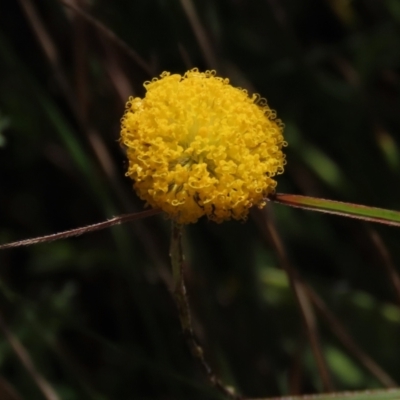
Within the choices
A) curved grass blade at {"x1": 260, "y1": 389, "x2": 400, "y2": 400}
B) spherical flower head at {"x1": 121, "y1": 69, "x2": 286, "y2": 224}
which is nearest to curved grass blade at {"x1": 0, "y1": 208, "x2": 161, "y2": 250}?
spherical flower head at {"x1": 121, "y1": 69, "x2": 286, "y2": 224}

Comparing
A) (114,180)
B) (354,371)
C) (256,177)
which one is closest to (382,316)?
(354,371)

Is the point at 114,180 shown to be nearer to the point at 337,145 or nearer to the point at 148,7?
the point at 148,7

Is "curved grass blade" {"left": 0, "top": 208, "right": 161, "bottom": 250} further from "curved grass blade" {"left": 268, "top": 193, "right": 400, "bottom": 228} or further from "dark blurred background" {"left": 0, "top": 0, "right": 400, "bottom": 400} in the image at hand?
"dark blurred background" {"left": 0, "top": 0, "right": 400, "bottom": 400}

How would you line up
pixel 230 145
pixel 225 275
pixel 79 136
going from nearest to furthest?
pixel 230 145, pixel 79 136, pixel 225 275

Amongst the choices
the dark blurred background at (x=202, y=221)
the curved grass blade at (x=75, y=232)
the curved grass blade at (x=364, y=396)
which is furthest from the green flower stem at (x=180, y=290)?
the dark blurred background at (x=202, y=221)

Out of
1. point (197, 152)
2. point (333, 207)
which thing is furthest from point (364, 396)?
point (197, 152)

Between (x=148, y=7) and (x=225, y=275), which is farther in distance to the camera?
(x=225, y=275)
